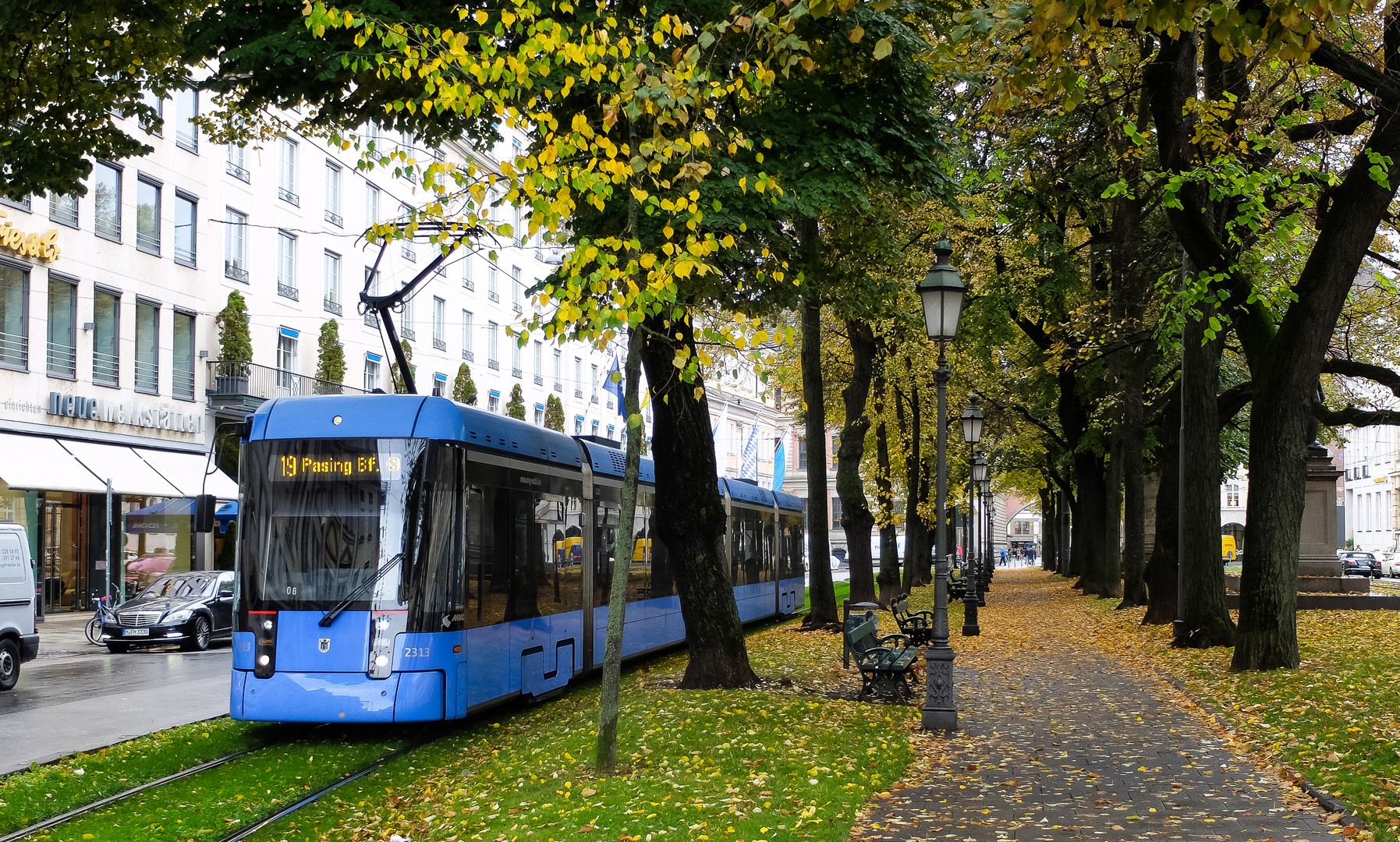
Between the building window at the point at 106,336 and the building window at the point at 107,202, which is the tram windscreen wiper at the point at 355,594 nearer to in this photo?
the building window at the point at 106,336

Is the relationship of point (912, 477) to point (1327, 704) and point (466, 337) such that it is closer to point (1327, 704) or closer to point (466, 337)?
point (466, 337)

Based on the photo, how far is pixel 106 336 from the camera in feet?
108

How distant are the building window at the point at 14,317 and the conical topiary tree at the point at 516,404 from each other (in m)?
28.1

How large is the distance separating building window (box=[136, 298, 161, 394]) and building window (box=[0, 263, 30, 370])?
13.2 feet

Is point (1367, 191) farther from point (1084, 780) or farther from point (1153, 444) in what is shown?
point (1153, 444)

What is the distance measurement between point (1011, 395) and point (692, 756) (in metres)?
33.5

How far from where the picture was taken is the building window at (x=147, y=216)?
3441 cm

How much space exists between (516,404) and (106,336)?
85.4ft

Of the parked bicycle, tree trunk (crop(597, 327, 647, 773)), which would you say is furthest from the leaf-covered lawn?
the parked bicycle

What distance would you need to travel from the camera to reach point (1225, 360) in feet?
128

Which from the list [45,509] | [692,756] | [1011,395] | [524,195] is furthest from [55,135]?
[1011,395]

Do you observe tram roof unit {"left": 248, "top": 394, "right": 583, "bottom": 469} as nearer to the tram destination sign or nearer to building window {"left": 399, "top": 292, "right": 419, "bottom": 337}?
the tram destination sign

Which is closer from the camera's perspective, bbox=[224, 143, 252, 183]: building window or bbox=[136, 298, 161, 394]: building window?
bbox=[136, 298, 161, 394]: building window

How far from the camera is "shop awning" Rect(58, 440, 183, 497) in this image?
3116 centimetres
